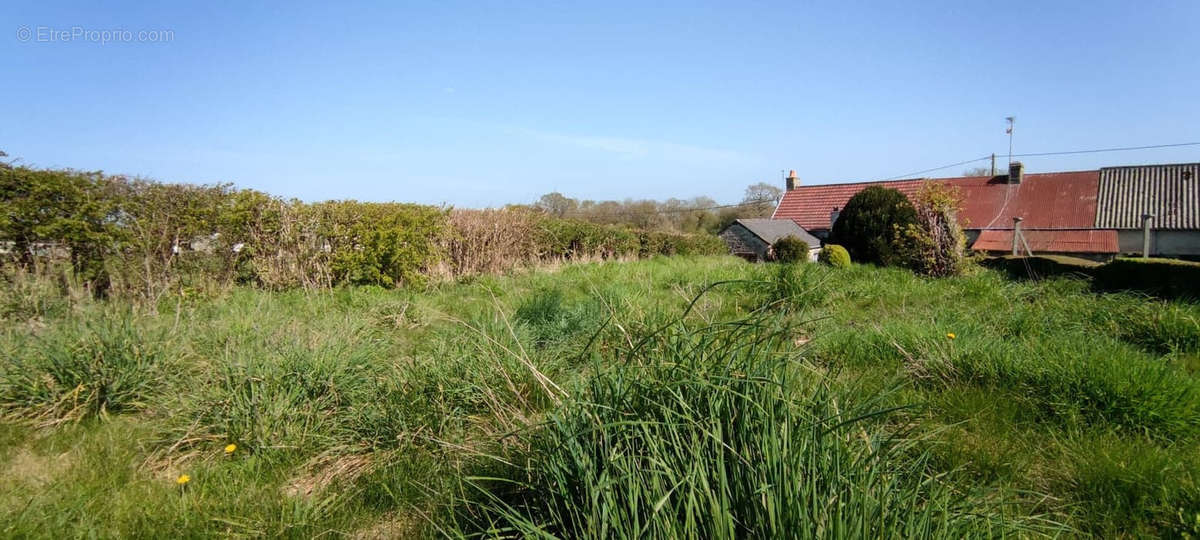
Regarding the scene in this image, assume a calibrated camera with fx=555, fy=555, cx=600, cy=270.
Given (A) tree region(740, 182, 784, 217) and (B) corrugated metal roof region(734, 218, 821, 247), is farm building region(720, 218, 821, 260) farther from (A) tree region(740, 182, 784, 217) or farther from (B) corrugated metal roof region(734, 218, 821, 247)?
(A) tree region(740, 182, 784, 217)

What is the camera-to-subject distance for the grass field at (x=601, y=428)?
1573 mm

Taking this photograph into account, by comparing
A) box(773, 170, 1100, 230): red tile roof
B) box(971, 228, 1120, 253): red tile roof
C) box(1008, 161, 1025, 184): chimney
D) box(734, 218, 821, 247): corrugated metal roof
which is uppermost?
box(1008, 161, 1025, 184): chimney

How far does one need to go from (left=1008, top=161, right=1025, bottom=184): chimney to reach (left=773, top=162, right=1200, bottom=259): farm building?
41 mm

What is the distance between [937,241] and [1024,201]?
21.6 m

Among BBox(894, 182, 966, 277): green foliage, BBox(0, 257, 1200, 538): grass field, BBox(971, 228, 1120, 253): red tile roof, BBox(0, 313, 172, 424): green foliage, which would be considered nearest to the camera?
BBox(0, 257, 1200, 538): grass field

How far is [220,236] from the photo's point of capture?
6.71 metres

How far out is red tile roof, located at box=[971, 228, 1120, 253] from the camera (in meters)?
22.7

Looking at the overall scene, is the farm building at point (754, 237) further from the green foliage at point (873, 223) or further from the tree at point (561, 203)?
the tree at point (561, 203)

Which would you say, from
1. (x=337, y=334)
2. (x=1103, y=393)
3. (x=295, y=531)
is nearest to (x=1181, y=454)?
(x=1103, y=393)

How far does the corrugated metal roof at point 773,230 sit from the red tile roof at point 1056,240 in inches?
256

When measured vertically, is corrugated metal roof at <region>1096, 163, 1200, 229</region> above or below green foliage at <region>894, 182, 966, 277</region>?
above

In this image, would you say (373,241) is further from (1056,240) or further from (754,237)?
(1056,240)

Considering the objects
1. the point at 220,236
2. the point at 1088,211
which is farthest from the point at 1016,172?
the point at 220,236

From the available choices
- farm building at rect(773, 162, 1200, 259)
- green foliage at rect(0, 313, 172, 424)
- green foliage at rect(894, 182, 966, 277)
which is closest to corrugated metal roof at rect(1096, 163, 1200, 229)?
farm building at rect(773, 162, 1200, 259)
